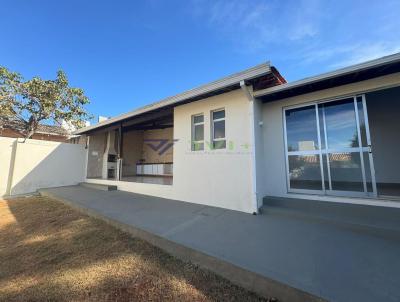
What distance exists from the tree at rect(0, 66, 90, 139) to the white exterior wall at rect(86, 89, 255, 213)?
411 inches

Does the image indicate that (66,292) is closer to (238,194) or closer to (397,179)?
(238,194)

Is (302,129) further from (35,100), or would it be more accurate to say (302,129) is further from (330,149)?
(35,100)

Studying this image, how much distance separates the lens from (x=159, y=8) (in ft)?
26.4

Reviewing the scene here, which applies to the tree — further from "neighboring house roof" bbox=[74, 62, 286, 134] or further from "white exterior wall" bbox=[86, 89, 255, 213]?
"white exterior wall" bbox=[86, 89, 255, 213]

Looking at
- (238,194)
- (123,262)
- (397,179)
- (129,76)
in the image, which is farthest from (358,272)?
(129,76)

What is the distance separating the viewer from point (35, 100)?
38.0ft

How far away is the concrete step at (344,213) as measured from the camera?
3426mm

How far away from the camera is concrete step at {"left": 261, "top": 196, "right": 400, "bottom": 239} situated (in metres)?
3.43

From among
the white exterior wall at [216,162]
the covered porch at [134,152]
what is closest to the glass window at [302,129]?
the white exterior wall at [216,162]

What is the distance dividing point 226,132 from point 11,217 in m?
7.24

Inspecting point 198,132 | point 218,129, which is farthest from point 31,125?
point 218,129

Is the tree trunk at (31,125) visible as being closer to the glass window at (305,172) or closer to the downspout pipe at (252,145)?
the downspout pipe at (252,145)

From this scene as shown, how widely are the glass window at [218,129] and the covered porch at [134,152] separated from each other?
4270 mm

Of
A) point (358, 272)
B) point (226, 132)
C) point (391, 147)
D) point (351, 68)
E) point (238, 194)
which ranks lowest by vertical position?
point (358, 272)
